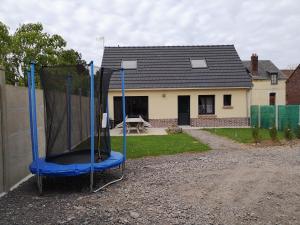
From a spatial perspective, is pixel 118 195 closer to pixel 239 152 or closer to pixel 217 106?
pixel 239 152

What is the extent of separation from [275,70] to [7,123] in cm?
3961

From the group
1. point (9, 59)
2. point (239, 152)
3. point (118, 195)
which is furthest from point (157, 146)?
point (9, 59)

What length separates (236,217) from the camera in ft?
15.9

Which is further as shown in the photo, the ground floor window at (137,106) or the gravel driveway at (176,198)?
the ground floor window at (137,106)

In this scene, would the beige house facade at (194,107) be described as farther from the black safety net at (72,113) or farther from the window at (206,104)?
the black safety net at (72,113)

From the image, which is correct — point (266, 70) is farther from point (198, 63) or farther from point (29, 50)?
point (29, 50)

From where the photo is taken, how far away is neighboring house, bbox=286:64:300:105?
39312 millimetres

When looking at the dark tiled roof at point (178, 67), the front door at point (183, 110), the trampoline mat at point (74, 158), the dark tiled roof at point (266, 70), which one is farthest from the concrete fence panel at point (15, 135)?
the dark tiled roof at point (266, 70)

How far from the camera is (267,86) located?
40500 mm

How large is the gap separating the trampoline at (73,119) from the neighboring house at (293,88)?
3590cm

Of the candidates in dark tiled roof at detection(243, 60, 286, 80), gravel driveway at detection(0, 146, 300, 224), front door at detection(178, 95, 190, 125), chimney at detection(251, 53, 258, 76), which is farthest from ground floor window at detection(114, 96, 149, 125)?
chimney at detection(251, 53, 258, 76)

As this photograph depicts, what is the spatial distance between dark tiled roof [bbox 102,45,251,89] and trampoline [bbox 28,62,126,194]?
14.4m

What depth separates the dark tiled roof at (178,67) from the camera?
23.0 m

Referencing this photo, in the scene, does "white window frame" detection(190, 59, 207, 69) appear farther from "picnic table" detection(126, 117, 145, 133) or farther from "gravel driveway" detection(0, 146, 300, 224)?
"gravel driveway" detection(0, 146, 300, 224)
